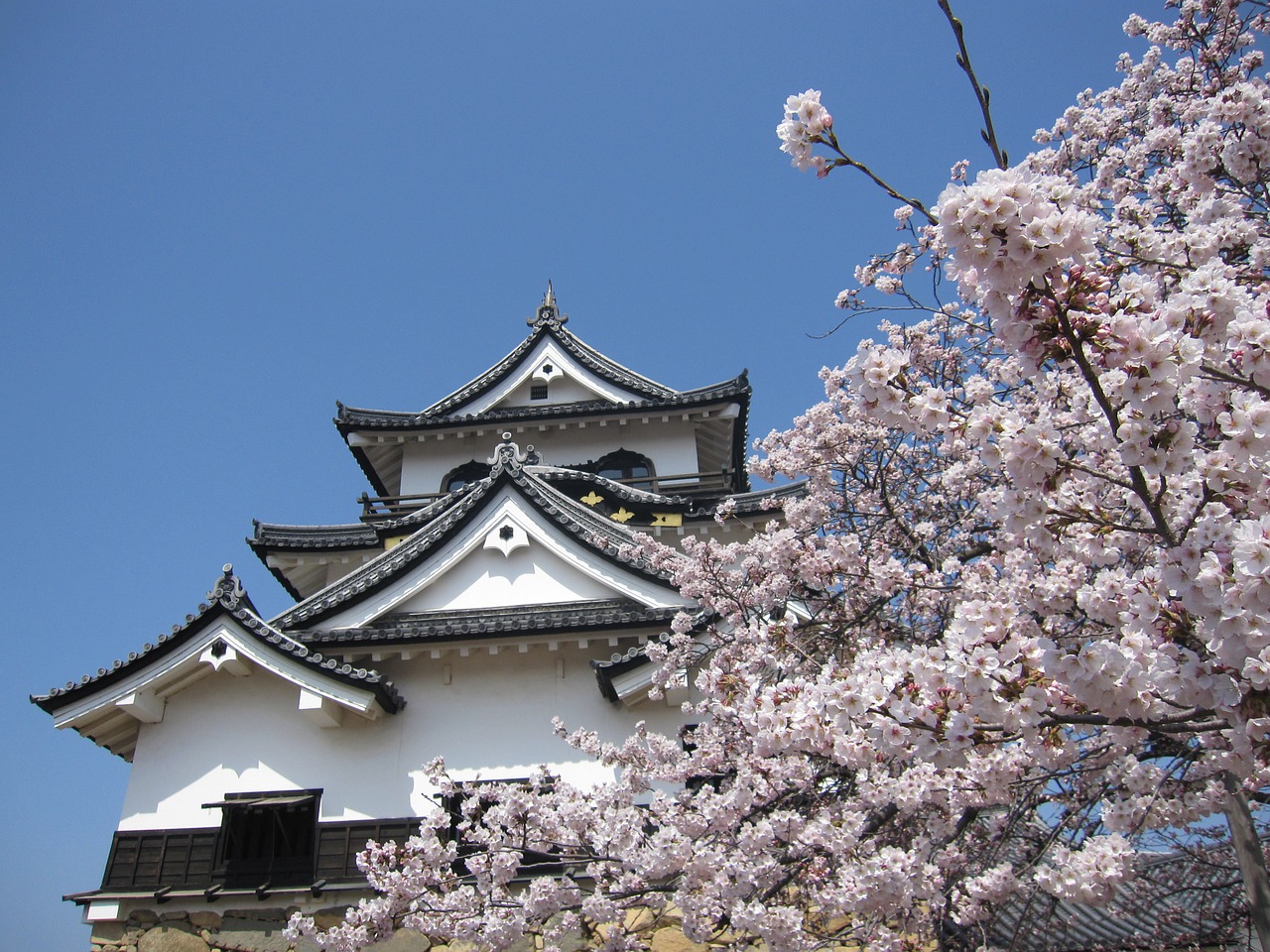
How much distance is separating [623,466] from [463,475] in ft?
9.28

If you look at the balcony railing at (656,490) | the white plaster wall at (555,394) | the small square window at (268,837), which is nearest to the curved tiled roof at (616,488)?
the balcony railing at (656,490)

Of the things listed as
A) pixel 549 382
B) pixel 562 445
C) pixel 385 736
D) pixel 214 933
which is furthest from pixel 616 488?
pixel 214 933

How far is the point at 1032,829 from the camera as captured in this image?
16.5 feet

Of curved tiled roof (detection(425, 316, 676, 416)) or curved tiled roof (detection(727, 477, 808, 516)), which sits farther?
curved tiled roof (detection(425, 316, 676, 416))

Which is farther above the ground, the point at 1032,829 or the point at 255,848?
the point at 255,848

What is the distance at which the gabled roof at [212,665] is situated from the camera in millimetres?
8383

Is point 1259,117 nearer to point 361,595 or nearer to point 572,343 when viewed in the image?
point 361,595

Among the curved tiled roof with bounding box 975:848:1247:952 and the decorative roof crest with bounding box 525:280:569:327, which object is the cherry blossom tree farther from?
the decorative roof crest with bounding box 525:280:569:327

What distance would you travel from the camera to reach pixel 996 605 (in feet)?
8.99

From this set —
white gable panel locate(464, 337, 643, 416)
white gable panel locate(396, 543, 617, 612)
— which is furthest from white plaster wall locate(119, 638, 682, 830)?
white gable panel locate(464, 337, 643, 416)

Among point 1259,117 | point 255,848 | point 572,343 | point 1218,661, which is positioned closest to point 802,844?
point 1218,661

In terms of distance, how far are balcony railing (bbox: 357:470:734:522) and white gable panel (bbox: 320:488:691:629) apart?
4.18 m

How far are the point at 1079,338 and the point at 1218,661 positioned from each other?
1.04 m

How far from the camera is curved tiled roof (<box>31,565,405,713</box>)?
838 centimetres
